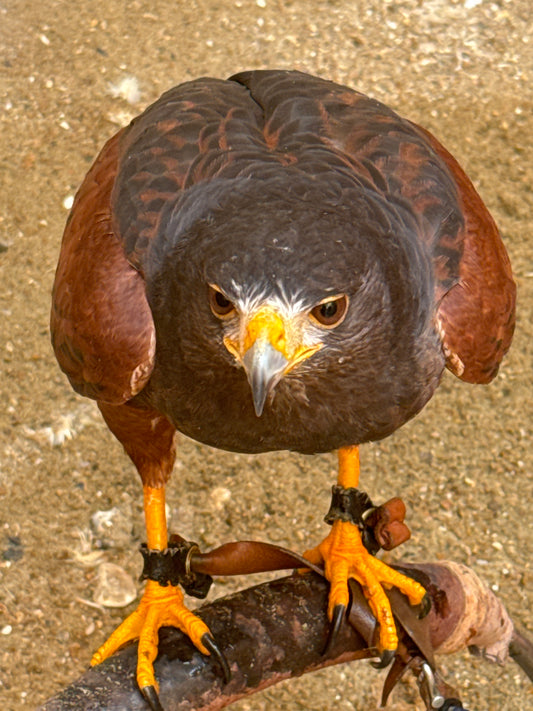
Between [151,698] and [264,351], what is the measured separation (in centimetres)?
94

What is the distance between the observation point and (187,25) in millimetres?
6367

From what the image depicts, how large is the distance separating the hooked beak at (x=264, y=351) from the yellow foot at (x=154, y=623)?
2.58 ft

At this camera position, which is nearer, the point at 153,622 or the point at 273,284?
the point at 273,284

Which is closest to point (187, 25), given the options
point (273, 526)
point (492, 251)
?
point (273, 526)

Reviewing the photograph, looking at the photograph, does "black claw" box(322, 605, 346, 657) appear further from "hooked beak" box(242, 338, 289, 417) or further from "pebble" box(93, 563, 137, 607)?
"pebble" box(93, 563, 137, 607)

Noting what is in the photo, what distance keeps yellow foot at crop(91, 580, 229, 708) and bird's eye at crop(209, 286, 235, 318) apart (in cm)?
85

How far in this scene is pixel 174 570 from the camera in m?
3.70

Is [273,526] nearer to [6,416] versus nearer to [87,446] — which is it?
[87,446]

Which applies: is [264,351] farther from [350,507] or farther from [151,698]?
[350,507]

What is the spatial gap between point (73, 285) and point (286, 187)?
3.12ft

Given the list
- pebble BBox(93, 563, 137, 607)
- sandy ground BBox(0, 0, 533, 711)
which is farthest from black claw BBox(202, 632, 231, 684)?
pebble BBox(93, 563, 137, 607)

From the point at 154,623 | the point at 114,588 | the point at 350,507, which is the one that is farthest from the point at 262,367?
the point at 114,588

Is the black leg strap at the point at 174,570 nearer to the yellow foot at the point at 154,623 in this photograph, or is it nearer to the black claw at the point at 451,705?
the yellow foot at the point at 154,623

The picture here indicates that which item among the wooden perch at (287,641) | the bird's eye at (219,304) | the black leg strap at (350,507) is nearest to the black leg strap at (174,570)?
the wooden perch at (287,641)
